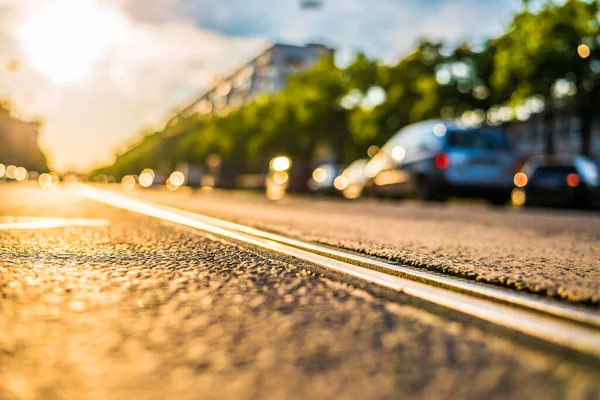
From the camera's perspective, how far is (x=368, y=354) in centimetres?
210

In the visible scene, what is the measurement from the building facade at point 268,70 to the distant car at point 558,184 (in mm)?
85231

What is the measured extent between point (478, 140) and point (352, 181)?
→ 8.82 m

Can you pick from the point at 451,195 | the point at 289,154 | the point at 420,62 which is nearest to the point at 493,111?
the point at 420,62

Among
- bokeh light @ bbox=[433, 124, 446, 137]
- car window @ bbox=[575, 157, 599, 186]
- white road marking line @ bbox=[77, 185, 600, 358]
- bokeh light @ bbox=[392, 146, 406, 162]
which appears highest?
bokeh light @ bbox=[433, 124, 446, 137]

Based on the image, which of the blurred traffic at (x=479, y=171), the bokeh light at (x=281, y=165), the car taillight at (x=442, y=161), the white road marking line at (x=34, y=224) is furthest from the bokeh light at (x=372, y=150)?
the white road marking line at (x=34, y=224)

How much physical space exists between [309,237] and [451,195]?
9145 millimetres

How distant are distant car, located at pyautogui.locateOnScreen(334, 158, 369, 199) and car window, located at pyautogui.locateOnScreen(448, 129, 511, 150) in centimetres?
588

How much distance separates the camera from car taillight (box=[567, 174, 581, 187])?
49.6 ft

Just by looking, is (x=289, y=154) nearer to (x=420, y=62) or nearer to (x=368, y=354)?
(x=420, y=62)

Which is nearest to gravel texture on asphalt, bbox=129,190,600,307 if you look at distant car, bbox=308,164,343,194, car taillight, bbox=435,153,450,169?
car taillight, bbox=435,153,450,169

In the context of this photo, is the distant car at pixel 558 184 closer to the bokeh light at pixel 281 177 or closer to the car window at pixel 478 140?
the car window at pixel 478 140

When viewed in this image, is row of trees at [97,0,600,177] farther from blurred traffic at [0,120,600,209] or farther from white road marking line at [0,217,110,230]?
white road marking line at [0,217,110,230]

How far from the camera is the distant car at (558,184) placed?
15016 mm

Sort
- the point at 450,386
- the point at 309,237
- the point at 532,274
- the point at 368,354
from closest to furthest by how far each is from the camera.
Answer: the point at 450,386
the point at 368,354
the point at 532,274
the point at 309,237
